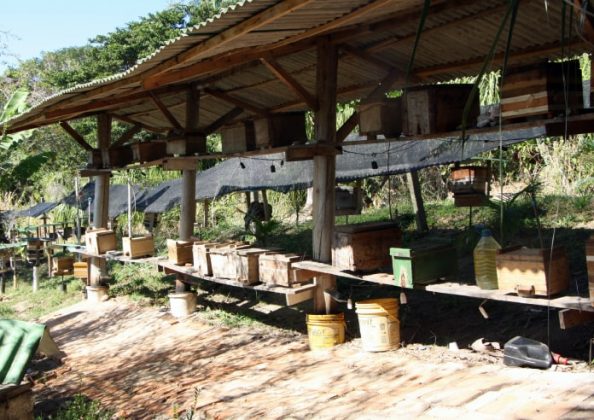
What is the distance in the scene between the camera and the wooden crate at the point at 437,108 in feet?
20.2

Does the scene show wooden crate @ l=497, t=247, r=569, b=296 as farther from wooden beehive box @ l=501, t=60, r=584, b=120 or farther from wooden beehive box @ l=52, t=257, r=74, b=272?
wooden beehive box @ l=52, t=257, r=74, b=272

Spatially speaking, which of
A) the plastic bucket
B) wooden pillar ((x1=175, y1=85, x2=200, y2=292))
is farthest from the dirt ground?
wooden pillar ((x1=175, y1=85, x2=200, y2=292))

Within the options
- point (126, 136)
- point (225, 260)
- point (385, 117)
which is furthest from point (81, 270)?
point (385, 117)

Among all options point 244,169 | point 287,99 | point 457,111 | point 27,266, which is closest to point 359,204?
point 287,99

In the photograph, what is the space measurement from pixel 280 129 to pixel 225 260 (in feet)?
5.81

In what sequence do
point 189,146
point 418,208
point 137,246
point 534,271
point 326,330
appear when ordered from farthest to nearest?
point 418,208 < point 137,246 < point 189,146 < point 326,330 < point 534,271

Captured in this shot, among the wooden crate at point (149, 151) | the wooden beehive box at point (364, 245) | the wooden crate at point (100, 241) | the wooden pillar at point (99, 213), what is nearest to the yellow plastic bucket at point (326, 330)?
the wooden beehive box at point (364, 245)

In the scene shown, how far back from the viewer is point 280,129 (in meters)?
8.18

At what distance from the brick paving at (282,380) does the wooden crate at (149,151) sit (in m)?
2.57

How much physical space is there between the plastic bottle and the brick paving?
737mm

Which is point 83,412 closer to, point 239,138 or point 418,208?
point 239,138

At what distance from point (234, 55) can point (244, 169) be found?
20.4ft

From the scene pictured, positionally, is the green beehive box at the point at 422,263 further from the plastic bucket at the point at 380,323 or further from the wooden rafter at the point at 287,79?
the wooden rafter at the point at 287,79

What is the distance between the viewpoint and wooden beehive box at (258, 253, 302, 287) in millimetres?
7355
